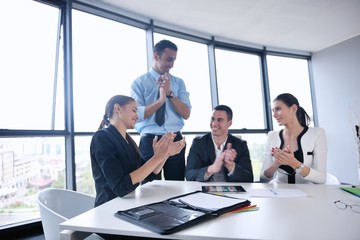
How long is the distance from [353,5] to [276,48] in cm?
160

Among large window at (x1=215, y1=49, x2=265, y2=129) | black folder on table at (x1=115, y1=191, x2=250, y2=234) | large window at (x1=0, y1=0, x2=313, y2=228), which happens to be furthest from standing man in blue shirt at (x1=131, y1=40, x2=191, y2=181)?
large window at (x1=215, y1=49, x2=265, y2=129)

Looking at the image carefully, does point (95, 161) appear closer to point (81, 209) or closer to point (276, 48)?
point (81, 209)

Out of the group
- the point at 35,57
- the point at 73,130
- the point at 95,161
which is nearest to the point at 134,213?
the point at 95,161

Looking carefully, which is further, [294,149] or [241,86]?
[241,86]

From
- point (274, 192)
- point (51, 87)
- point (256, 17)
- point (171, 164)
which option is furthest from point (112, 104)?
point (256, 17)

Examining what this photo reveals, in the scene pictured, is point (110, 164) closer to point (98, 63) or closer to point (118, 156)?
point (118, 156)

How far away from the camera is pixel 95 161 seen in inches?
52.6

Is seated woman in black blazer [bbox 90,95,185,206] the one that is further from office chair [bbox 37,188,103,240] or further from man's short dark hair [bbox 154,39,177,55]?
man's short dark hair [bbox 154,39,177,55]

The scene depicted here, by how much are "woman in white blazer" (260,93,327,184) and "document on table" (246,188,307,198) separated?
11.3 inches

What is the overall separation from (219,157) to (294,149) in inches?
28.1

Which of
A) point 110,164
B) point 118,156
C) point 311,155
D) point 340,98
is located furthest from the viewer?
point 340,98

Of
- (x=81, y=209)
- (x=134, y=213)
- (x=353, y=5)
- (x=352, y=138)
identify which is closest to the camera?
(x=134, y=213)

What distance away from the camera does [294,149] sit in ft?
6.32

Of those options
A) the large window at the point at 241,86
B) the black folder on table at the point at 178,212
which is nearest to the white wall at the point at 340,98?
the large window at the point at 241,86
